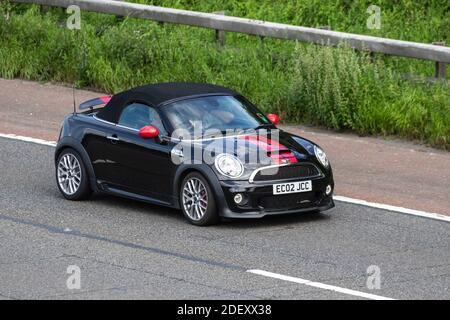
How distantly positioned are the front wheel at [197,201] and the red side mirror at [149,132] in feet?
2.23

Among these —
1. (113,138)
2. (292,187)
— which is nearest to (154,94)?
(113,138)

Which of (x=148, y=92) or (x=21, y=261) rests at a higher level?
(x=148, y=92)

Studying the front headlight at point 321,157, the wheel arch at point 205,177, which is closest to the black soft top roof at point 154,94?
the wheel arch at point 205,177

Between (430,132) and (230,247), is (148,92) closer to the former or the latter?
(230,247)

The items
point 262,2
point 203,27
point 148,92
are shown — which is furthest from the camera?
point 262,2

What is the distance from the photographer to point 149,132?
1516 cm

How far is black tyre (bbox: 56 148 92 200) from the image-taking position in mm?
16047

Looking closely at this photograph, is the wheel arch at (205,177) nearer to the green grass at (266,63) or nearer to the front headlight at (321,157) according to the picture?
the front headlight at (321,157)

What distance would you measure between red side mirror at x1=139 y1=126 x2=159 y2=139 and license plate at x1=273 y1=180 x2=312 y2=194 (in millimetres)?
1533

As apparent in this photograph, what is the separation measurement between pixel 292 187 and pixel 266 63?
6919mm

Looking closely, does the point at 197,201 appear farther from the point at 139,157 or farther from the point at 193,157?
the point at 139,157

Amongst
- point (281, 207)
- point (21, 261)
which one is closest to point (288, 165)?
point (281, 207)

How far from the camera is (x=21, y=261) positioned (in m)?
13.3
